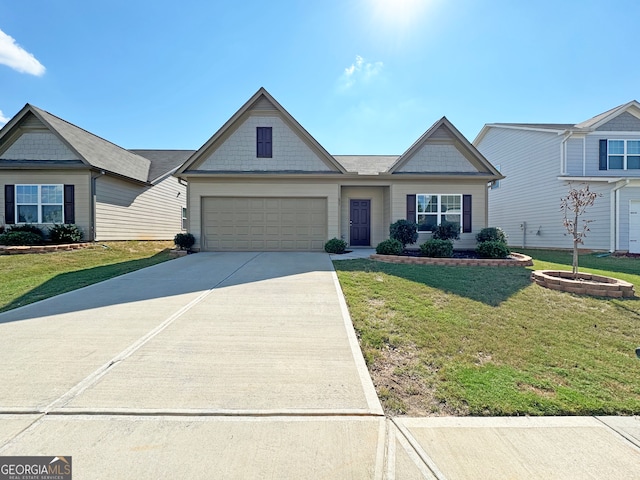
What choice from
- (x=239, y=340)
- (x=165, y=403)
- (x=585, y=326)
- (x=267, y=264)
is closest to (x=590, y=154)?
(x=585, y=326)

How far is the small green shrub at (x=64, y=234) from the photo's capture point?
1236 centimetres

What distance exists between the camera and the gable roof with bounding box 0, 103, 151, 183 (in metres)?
Result: 13.0

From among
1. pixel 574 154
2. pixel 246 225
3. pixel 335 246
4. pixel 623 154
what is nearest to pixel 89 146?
pixel 246 225

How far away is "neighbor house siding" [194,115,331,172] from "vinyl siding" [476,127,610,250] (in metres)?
11.9

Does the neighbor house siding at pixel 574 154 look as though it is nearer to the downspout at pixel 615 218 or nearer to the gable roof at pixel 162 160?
the downspout at pixel 615 218

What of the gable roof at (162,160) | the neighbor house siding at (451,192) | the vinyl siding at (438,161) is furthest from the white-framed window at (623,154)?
the gable roof at (162,160)

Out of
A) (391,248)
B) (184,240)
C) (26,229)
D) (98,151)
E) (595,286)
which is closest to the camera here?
(595,286)

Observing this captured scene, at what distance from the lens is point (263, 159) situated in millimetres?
12852

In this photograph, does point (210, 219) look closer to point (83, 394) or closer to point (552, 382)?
point (83, 394)

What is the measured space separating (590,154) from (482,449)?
18583 millimetres

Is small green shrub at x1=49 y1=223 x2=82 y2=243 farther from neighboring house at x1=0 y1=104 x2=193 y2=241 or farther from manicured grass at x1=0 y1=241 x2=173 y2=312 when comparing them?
manicured grass at x1=0 y1=241 x2=173 y2=312

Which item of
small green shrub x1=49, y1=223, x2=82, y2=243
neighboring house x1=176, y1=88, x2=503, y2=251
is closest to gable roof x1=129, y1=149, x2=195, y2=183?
small green shrub x1=49, y1=223, x2=82, y2=243

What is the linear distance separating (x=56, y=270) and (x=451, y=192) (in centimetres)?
1447

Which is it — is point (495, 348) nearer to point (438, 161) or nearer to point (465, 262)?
point (465, 262)
